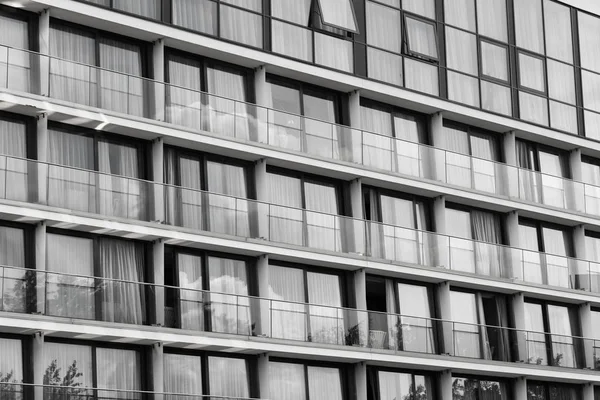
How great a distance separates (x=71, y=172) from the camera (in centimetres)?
3762

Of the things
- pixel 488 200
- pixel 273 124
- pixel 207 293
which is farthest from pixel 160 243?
pixel 488 200

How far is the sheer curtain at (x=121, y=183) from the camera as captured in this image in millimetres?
38250

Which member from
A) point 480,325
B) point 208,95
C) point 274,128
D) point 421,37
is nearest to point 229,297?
point 274,128

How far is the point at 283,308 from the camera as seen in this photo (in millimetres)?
41281

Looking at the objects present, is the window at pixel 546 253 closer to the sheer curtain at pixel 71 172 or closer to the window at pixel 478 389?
the window at pixel 478 389

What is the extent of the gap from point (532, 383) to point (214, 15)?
15965 millimetres

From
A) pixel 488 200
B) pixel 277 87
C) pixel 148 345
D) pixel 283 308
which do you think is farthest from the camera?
pixel 488 200

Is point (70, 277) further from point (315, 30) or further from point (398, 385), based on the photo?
point (398, 385)

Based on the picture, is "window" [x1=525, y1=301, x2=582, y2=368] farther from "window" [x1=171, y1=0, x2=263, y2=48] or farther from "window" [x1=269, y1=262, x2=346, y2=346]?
"window" [x1=171, y1=0, x2=263, y2=48]

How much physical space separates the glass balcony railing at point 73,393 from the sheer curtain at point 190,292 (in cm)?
195

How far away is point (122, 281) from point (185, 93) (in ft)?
19.1

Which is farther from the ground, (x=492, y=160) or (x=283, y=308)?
(x=492, y=160)

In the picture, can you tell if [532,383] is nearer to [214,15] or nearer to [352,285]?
[352,285]

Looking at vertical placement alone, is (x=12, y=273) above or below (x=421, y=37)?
below
